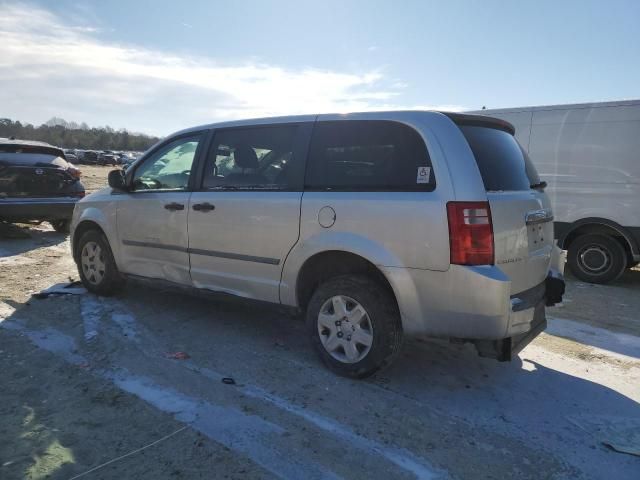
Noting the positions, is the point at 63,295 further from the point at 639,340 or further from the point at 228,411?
the point at 639,340

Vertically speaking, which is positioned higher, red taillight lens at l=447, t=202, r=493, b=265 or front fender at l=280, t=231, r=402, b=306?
red taillight lens at l=447, t=202, r=493, b=265

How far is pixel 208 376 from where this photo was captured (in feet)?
11.6

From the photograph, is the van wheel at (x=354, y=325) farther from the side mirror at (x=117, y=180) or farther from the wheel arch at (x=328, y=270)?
the side mirror at (x=117, y=180)

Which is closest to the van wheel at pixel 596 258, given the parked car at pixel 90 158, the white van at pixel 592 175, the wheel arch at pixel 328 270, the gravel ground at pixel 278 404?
the white van at pixel 592 175

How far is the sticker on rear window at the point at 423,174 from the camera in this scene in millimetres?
3158

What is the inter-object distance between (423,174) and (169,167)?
2687mm

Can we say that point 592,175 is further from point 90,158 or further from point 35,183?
point 90,158

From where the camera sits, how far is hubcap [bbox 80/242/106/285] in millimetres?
5352

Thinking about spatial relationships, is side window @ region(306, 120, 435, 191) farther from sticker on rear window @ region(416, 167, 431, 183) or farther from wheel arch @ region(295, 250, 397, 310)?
wheel arch @ region(295, 250, 397, 310)

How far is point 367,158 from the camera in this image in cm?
347

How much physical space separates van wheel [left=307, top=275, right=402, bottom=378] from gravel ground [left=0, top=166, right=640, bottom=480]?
16 cm

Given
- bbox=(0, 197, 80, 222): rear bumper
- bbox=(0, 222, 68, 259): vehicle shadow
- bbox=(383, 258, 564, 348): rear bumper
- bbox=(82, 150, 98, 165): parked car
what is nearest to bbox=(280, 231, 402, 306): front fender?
bbox=(383, 258, 564, 348): rear bumper

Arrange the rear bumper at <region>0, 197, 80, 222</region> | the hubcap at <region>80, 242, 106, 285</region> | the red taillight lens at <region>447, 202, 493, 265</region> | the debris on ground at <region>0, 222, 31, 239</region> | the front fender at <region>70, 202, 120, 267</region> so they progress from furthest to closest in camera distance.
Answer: the debris on ground at <region>0, 222, 31, 239</region> → the rear bumper at <region>0, 197, 80, 222</region> → the hubcap at <region>80, 242, 106, 285</region> → the front fender at <region>70, 202, 120, 267</region> → the red taillight lens at <region>447, 202, 493, 265</region>

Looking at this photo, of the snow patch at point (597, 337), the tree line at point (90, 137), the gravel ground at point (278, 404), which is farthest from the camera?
the tree line at point (90, 137)
